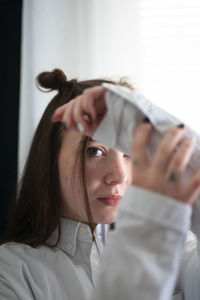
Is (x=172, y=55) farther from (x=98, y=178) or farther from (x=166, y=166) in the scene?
(x=166, y=166)

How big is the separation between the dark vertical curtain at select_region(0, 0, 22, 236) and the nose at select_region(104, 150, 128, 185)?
1.00 m

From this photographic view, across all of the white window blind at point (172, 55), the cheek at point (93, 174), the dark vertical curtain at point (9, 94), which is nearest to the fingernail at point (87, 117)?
the cheek at point (93, 174)

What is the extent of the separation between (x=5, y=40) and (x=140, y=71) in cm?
86

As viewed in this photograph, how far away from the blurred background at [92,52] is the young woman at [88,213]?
0.45 metres

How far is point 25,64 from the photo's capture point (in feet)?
5.74

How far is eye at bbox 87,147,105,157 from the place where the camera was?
3.30ft

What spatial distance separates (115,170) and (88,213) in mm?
148

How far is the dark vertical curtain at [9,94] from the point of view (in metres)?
1.86

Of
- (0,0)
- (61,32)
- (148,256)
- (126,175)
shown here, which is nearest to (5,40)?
(0,0)

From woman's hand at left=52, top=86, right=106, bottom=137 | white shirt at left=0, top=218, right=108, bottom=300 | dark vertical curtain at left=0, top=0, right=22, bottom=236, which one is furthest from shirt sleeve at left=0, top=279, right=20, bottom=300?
dark vertical curtain at left=0, top=0, right=22, bottom=236

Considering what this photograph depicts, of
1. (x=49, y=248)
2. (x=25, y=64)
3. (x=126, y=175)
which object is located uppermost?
(x=25, y=64)

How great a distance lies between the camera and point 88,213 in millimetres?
985

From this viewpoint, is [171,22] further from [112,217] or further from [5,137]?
[5,137]

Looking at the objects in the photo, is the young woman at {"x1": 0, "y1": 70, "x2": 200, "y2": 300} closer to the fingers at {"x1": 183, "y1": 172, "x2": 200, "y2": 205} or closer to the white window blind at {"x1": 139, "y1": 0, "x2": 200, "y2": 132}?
the fingers at {"x1": 183, "y1": 172, "x2": 200, "y2": 205}
